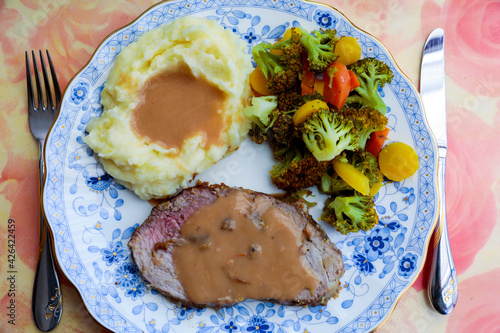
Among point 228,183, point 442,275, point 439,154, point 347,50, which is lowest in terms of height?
point 442,275

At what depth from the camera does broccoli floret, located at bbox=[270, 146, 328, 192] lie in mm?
3354

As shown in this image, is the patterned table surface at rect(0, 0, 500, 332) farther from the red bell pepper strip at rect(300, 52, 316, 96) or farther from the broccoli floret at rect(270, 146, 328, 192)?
the broccoli floret at rect(270, 146, 328, 192)

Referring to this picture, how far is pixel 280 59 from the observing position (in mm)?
3457

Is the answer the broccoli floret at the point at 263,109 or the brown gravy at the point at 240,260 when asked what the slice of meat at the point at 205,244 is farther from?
the broccoli floret at the point at 263,109

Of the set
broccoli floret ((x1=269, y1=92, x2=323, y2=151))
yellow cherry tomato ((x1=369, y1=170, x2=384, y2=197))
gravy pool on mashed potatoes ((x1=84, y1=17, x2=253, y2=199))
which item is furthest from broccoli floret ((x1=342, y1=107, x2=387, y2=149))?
gravy pool on mashed potatoes ((x1=84, y1=17, x2=253, y2=199))

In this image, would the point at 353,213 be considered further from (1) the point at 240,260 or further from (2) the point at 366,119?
(1) the point at 240,260

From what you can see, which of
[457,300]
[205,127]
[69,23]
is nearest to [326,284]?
[457,300]

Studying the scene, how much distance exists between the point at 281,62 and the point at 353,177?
4.20 feet

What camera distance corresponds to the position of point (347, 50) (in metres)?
3.38

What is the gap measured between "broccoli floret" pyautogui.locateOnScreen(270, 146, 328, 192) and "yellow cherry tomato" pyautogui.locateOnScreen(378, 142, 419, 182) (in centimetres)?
59

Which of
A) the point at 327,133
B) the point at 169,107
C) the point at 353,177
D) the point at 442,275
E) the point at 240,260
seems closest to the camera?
the point at 327,133

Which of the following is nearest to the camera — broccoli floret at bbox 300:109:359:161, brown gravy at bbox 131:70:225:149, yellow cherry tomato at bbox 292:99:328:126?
broccoli floret at bbox 300:109:359:161

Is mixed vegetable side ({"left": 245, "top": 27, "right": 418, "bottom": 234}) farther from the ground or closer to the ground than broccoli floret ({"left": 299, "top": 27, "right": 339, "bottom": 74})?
closer to the ground

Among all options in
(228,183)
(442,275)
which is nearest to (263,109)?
(228,183)
